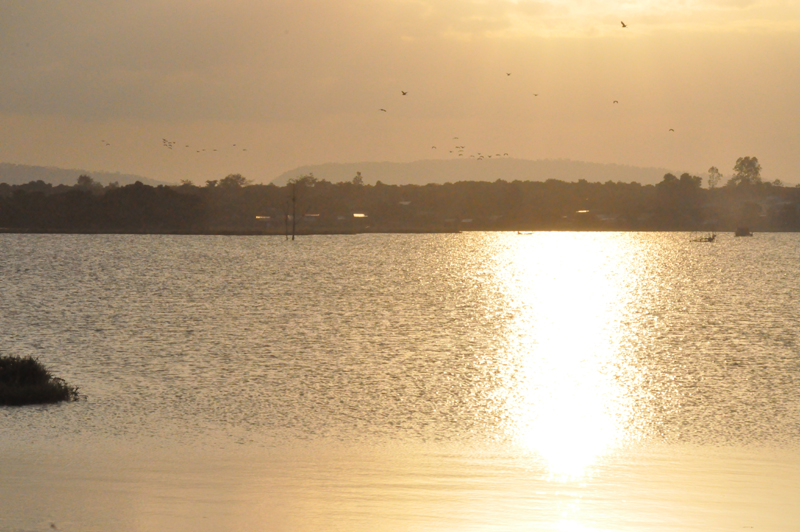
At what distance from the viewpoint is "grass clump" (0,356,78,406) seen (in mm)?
29406

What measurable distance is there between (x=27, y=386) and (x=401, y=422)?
1244cm

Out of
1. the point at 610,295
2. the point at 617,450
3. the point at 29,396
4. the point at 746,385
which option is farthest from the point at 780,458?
the point at 610,295

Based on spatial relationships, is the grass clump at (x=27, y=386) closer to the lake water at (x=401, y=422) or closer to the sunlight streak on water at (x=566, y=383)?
the lake water at (x=401, y=422)

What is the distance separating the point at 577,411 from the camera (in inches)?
1246

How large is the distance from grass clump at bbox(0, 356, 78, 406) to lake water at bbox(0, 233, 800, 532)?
0.84m

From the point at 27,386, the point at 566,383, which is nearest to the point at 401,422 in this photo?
the point at 566,383

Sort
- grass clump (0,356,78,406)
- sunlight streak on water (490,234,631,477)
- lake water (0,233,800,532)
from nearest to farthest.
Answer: lake water (0,233,800,532)
sunlight streak on water (490,234,631,477)
grass clump (0,356,78,406)

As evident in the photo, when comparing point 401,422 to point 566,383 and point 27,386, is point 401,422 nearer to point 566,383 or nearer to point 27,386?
point 566,383

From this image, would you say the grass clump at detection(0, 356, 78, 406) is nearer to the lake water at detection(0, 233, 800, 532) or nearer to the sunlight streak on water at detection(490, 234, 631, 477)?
the lake water at detection(0, 233, 800, 532)

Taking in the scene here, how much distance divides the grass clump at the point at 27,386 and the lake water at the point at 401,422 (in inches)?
33.2

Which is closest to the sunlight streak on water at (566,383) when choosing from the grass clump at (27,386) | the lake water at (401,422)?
the lake water at (401,422)

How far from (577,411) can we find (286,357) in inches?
709

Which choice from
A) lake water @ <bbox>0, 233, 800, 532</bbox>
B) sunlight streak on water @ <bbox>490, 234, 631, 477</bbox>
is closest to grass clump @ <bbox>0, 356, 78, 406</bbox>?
lake water @ <bbox>0, 233, 800, 532</bbox>

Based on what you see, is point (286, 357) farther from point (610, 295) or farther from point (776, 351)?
point (610, 295)
